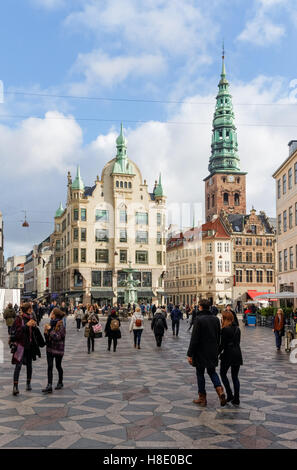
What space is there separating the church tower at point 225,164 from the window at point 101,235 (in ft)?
152

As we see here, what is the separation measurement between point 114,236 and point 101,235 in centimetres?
185

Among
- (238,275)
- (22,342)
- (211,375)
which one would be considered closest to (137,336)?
Answer: (22,342)

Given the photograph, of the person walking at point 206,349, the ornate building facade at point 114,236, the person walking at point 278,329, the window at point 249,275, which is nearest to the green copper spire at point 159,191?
the ornate building facade at point 114,236

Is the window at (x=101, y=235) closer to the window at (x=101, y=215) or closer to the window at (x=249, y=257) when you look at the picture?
the window at (x=101, y=215)

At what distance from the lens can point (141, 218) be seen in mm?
74312

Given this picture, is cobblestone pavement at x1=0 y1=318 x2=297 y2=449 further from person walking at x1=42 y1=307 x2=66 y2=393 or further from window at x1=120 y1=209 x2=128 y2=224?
window at x1=120 y1=209 x2=128 y2=224

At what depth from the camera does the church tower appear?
114m

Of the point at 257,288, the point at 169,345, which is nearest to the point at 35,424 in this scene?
the point at 169,345

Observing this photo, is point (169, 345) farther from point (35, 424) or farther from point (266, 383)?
point (35, 424)

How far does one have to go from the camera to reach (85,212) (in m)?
72.7

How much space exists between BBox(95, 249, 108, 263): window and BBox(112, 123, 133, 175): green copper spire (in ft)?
38.2

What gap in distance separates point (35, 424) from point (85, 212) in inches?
2575

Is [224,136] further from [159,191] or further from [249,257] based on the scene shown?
[159,191]

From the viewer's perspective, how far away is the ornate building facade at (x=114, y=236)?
71812mm
